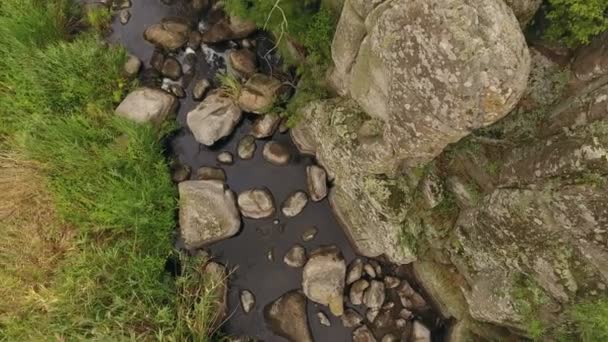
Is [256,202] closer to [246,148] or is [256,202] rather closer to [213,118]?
[246,148]

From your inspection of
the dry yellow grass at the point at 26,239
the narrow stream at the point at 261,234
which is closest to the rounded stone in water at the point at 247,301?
the narrow stream at the point at 261,234

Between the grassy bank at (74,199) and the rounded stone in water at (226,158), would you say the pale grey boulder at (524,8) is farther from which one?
the grassy bank at (74,199)

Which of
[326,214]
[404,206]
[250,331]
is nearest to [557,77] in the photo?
[404,206]

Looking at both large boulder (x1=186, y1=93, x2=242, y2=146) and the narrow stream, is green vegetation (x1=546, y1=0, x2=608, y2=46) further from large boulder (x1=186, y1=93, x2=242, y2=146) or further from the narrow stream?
large boulder (x1=186, y1=93, x2=242, y2=146)

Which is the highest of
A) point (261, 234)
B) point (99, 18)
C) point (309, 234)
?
point (99, 18)

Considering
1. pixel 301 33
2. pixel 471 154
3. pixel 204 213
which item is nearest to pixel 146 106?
pixel 204 213

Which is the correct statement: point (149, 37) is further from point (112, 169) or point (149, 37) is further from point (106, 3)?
point (112, 169)
